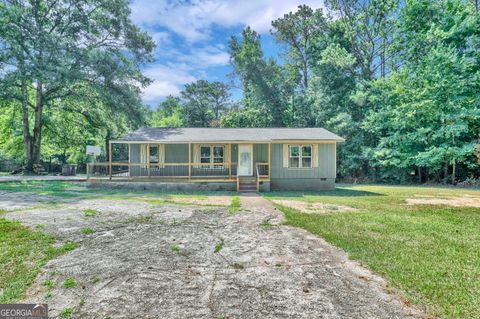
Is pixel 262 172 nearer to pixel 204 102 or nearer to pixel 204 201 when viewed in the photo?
pixel 204 201

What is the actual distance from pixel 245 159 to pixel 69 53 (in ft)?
44.8

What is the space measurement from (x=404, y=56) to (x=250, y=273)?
78.2 ft

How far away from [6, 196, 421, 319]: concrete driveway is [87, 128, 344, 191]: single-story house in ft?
25.3

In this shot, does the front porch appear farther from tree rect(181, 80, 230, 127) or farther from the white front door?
tree rect(181, 80, 230, 127)

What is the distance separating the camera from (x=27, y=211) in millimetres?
7398

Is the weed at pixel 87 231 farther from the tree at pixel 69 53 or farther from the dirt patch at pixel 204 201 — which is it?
the tree at pixel 69 53

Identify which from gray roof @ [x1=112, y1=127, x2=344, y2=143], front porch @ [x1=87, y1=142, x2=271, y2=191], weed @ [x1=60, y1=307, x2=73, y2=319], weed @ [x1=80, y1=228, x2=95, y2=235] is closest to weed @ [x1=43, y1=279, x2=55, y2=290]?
weed @ [x1=60, y1=307, x2=73, y2=319]

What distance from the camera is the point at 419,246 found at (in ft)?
16.3

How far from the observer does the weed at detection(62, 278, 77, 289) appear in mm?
3252

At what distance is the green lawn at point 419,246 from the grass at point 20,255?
15.3 ft

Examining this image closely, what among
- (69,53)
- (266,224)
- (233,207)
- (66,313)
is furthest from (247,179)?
(69,53)

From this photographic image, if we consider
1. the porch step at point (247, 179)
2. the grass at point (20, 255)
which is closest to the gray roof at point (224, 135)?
the porch step at point (247, 179)

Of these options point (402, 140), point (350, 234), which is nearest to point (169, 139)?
point (350, 234)

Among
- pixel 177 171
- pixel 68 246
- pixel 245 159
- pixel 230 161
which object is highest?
pixel 245 159
